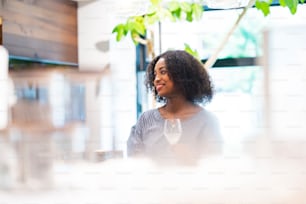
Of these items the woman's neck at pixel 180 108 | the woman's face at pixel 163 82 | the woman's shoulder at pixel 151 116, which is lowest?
the woman's shoulder at pixel 151 116

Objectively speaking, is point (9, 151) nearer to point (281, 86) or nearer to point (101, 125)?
point (101, 125)

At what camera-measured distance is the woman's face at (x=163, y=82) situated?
37cm

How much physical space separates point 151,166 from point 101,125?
0.04m

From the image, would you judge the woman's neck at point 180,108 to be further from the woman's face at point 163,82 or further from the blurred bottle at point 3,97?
the blurred bottle at point 3,97

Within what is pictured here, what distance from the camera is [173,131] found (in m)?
0.35

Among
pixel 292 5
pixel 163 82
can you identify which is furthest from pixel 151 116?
pixel 292 5

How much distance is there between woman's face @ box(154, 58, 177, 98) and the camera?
0.37 m

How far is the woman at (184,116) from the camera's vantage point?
11.4 inches

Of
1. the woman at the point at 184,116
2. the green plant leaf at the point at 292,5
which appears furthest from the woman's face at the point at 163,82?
the green plant leaf at the point at 292,5

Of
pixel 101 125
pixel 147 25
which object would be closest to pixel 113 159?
pixel 101 125

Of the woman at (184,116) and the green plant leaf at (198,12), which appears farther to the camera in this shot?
the green plant leaf at (198,12)

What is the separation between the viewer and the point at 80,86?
28 cm

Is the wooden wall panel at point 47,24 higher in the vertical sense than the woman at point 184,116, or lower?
higher

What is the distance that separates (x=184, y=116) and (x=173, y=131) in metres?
0.02
